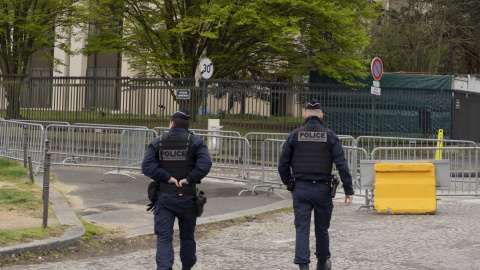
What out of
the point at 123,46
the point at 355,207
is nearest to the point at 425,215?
the point at 355,207

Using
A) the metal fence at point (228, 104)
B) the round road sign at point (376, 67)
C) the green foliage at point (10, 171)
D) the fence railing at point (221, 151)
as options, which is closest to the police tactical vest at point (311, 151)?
the fence railing at point (221, 151)

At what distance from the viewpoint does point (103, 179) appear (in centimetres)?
1462

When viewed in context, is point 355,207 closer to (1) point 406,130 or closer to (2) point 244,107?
(2) point 244,107

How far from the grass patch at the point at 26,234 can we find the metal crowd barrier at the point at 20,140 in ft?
23.0

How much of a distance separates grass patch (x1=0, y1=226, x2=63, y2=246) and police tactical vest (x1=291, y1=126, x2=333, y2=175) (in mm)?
3286

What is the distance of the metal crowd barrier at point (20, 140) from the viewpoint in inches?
604

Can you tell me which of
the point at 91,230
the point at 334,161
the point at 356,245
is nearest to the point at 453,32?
the point at 356,245

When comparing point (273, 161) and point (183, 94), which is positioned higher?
point (183, 94)

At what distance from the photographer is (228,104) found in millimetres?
23109

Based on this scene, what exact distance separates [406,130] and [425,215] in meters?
14.2

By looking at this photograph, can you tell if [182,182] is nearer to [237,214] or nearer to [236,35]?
[237,214]

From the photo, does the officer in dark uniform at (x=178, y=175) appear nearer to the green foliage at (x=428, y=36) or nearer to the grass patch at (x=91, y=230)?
the grass patch at (x=91, y=230)

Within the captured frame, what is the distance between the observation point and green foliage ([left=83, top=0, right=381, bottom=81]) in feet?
79.8

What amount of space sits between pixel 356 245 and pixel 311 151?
2114mm
